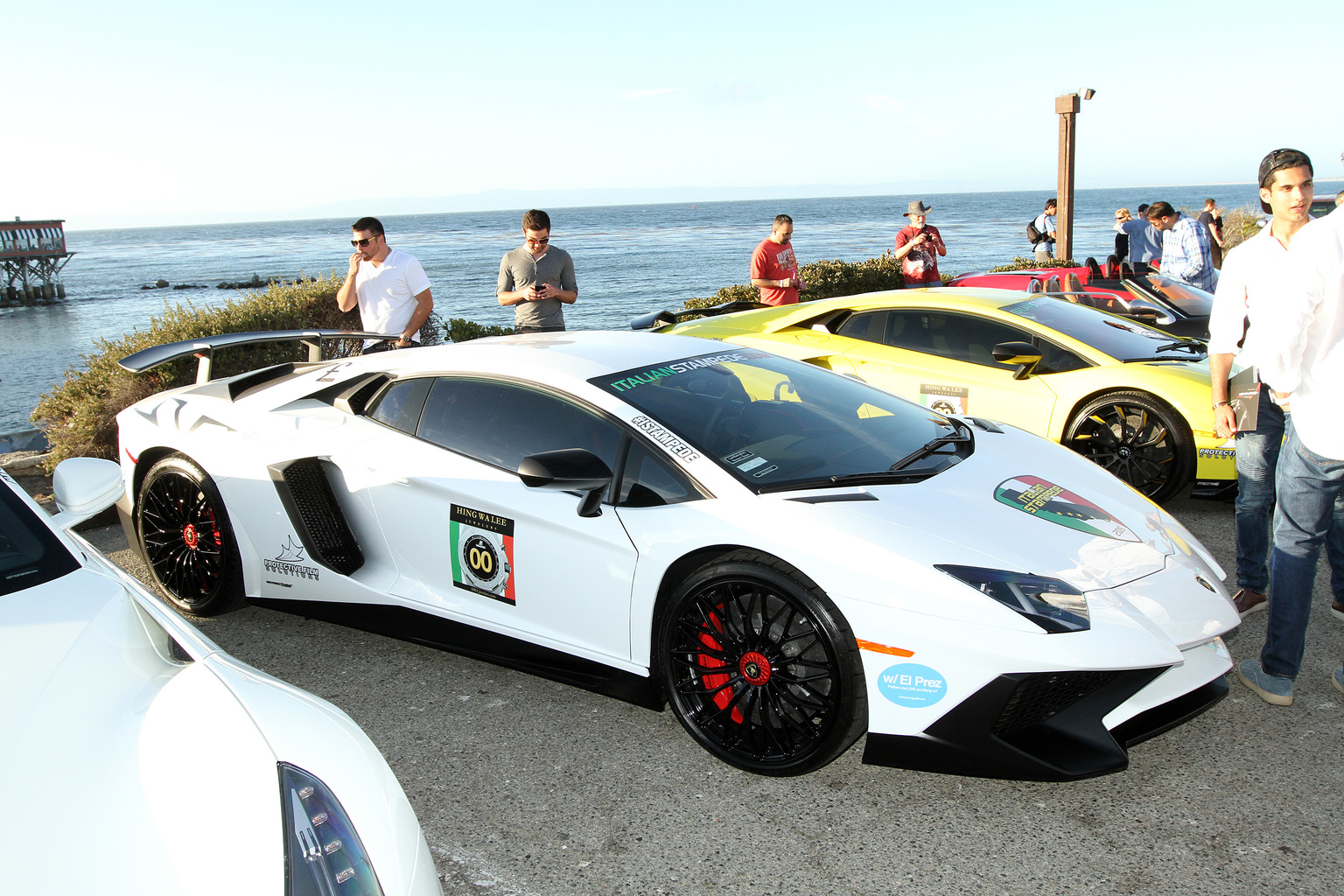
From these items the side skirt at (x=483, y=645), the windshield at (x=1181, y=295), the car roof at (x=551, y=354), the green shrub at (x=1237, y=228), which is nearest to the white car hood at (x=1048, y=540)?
the side skirt at (x=483, y=645)

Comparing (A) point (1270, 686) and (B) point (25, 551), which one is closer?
(B) point (25, 551)

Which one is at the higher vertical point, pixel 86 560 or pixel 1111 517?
pixel 86 560

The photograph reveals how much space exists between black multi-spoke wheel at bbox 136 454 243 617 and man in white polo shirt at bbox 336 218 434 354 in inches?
89.0

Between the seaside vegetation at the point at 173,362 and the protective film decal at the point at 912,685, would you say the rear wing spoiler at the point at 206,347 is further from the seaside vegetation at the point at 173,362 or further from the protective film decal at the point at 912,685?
the protective film decal at the point at 912,685

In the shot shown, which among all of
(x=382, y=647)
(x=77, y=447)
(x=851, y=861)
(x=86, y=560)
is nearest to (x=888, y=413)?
(x=851, y=861)

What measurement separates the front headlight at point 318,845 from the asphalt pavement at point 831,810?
0.97 m

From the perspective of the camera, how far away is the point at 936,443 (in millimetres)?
3629

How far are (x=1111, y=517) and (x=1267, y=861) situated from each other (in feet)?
3.69

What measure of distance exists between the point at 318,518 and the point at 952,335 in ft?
13.4

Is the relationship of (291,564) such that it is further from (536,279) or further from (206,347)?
(536,279)

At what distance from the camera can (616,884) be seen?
101 inches

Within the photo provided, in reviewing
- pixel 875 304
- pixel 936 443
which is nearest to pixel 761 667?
pixel 936 443

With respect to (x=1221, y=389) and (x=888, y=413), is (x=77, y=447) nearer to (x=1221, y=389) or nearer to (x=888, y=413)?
(x=888, y=413)

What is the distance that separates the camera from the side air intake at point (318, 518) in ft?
12.7
